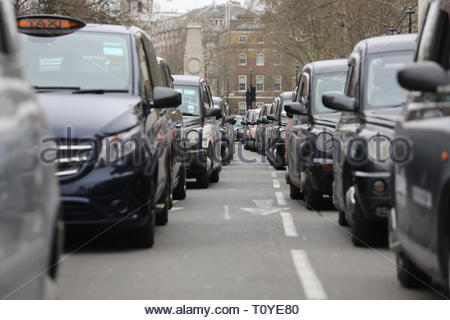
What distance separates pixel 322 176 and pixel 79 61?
404 cm

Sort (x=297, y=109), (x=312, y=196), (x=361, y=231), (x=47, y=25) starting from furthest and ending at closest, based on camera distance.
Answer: (x=297, y=109)
(x=312, y=196)
(x=47, y=25)
(x=361, y=231)

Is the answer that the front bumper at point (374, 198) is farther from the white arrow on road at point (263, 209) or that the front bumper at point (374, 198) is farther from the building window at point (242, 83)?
the building window at point (242, 83)

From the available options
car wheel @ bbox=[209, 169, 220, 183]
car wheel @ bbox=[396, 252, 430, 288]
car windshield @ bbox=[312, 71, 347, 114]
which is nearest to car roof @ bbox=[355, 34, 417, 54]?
car windshield @ bbox=[312, 71, 347, 114]

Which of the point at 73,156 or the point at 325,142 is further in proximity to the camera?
the point at 325,142

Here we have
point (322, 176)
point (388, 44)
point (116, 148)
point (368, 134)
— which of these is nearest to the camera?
point (116, 148)

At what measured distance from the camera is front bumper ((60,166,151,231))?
844 centimetres

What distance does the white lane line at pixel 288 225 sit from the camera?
10425mm

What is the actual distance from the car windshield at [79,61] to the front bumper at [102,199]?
142 cm

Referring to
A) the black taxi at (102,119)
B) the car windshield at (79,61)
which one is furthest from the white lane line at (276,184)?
the car windshield at (79,61)

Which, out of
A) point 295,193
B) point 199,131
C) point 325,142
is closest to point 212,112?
point 199,131

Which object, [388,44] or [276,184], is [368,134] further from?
[276,184]

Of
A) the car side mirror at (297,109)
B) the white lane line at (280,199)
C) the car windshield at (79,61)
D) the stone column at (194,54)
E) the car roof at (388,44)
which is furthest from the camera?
the stone column at (194,54)

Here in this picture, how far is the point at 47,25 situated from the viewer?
33.5 ft
